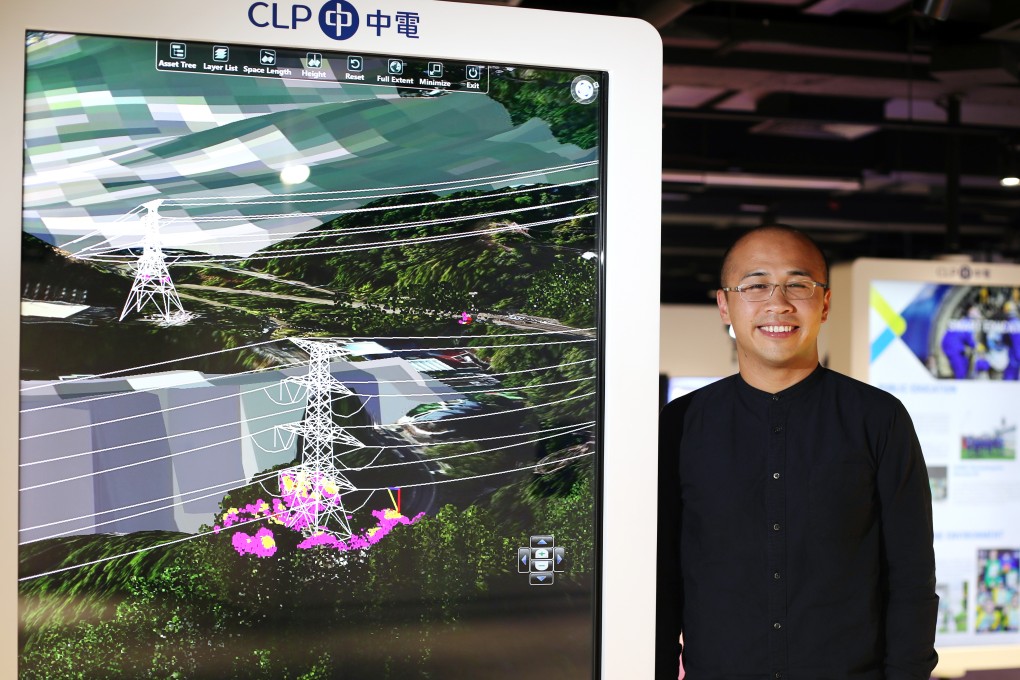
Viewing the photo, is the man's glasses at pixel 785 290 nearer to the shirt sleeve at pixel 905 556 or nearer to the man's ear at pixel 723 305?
the man's ear at pixel 723 305

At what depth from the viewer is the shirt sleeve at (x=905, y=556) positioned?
151cm

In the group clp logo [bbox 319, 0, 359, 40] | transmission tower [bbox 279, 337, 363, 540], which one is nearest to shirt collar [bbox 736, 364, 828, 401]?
transmission tower [bbox 279, 337, 363, 540]

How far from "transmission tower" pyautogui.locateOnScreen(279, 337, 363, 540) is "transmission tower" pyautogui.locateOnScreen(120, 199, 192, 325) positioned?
143 millimetres

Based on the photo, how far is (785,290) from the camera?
1.58 meters

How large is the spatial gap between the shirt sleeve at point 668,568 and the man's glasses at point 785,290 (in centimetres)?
28

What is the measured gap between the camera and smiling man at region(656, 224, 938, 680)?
1513mm

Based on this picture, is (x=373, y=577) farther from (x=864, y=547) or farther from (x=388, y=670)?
(x=864, y=547)

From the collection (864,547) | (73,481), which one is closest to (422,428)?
(73,481)

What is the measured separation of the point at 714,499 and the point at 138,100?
3.49 feet

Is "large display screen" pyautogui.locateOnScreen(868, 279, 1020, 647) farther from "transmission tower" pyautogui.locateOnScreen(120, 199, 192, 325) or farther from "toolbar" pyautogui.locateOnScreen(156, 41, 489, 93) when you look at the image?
"transmission tower" pyautogui.locateOnScreen(120, 199, 192, 325)

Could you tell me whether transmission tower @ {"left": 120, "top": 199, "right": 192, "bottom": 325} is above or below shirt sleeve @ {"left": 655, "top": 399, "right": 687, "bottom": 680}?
above

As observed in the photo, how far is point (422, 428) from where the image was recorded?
117 centimetres

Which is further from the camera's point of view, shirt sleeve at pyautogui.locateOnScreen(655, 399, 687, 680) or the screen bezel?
shirt sleeve at pyautogui.locateOnScreen(655, 399, 687, 680)

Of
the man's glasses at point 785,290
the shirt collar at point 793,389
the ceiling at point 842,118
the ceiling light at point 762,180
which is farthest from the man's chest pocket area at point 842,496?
the ceiling light at point 762,180
